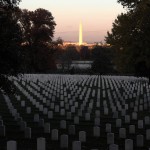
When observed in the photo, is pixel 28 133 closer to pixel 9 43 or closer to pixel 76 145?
pixel 9 43

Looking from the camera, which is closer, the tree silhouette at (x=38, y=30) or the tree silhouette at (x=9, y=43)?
the tree silhouette at (x=9, y=43)

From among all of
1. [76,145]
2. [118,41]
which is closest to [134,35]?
[118,41]

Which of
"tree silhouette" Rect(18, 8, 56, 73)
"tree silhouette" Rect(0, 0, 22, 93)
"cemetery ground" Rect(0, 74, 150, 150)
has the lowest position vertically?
"cemetery ground" Rect(0, 74, 150, 150)

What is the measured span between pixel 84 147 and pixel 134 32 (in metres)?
12.6

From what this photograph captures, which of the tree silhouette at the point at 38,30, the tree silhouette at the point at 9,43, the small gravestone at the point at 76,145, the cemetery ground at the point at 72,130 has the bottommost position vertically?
the cemetery ground at the point at 72,130

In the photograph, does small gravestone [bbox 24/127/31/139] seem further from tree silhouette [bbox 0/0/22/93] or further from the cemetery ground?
tree silhouette [bbox 0/0/22/93]

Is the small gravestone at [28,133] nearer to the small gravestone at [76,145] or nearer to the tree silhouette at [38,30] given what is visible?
the small gravestone at [76,145]

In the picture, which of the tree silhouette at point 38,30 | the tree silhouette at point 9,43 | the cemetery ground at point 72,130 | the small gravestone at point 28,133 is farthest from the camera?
the tree silhouette at point 38,30

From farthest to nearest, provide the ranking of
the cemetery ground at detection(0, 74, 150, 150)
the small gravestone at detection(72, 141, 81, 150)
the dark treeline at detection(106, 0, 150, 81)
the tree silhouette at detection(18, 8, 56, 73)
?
the tree silhouette at detection(18, 8, 56, 73) → the dark treeline at detection(106, 0, 150, 81) → the cemetery ground at detection(0, 74, 150, 150) → the small gravestone at detection(72, 141, 81, 150)

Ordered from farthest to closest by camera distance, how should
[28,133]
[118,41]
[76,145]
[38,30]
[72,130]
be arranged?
[38,30]
[118,41]
[72,130]
[28,133]
[76,145]

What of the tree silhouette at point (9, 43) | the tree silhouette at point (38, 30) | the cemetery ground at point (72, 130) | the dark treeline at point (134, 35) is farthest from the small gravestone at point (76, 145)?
the tree silhouette at point (38, 30)

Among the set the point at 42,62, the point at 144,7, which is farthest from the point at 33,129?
the point at 42,62

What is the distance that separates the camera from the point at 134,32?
21.3 metres

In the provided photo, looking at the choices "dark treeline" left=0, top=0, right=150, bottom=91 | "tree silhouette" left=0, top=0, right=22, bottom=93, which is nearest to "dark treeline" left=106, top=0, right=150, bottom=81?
"dark treeline" left=0, top=0, right=150, bottom=91
